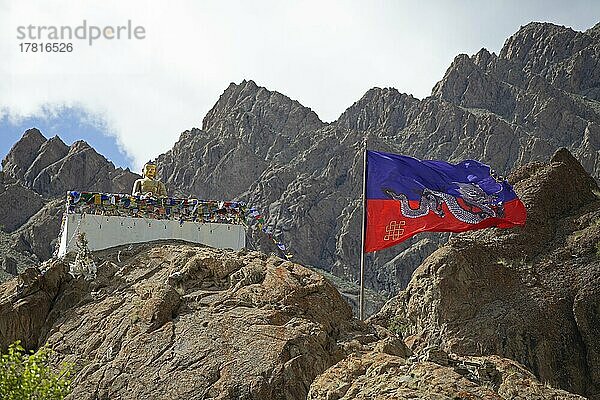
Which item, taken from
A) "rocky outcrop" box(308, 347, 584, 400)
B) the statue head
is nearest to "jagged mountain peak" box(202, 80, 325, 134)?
the statue head

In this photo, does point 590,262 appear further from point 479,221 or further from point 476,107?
point 476,107

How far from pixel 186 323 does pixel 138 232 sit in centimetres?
759

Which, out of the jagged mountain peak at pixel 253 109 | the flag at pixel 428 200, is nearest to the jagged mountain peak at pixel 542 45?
the jagged mountain peak at pixel 253 109

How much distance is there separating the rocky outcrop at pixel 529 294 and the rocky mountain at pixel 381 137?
71.7m

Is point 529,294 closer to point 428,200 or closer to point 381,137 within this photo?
point 428,200

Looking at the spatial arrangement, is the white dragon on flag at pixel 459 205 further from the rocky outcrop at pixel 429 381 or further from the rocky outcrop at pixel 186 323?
the rocky outcrop at pixel 429 381

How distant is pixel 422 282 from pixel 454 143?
3994 inches

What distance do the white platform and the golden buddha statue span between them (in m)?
3.34

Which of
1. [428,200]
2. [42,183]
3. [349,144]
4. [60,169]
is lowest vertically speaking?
[428,200]

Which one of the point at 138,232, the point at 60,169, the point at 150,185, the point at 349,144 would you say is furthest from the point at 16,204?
the point at 138,232

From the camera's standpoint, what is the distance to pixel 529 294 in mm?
19469

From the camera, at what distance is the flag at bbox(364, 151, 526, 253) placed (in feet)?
63.2

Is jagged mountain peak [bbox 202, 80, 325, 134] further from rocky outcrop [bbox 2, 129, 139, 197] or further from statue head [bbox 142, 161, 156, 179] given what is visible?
statue head [bbox 142, 161, 156, 179]

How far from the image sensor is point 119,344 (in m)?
16.7
